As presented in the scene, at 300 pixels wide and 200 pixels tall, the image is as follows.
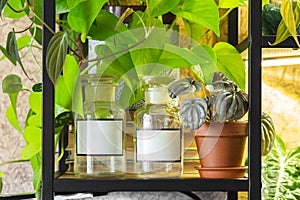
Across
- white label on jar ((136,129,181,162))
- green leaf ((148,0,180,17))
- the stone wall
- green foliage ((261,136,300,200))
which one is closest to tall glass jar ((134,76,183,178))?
white label on jar ((136,129,181,162))

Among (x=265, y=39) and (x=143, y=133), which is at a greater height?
(x=265, y=39)

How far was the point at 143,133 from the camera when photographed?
37.5 inches

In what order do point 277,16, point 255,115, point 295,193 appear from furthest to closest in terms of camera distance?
point 295,193 → point 277,16 → point 255,115

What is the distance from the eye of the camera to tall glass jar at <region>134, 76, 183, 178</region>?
0.94 m

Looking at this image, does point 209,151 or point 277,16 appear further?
point 277,16

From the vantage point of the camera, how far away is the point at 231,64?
101cm

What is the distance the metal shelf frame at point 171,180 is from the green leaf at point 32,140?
18cm

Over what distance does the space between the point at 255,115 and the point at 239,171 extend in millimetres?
100

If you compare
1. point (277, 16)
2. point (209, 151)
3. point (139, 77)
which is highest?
point (277, 16)

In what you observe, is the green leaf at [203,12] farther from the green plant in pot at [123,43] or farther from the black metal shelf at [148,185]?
the black metal shelf at [148,185]

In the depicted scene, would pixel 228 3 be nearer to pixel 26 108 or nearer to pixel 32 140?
pixel 32 140

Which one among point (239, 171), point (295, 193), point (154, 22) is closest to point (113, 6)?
point (154, 22)

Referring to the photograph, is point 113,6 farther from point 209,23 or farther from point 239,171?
point 239,171

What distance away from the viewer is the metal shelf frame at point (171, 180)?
90cm
